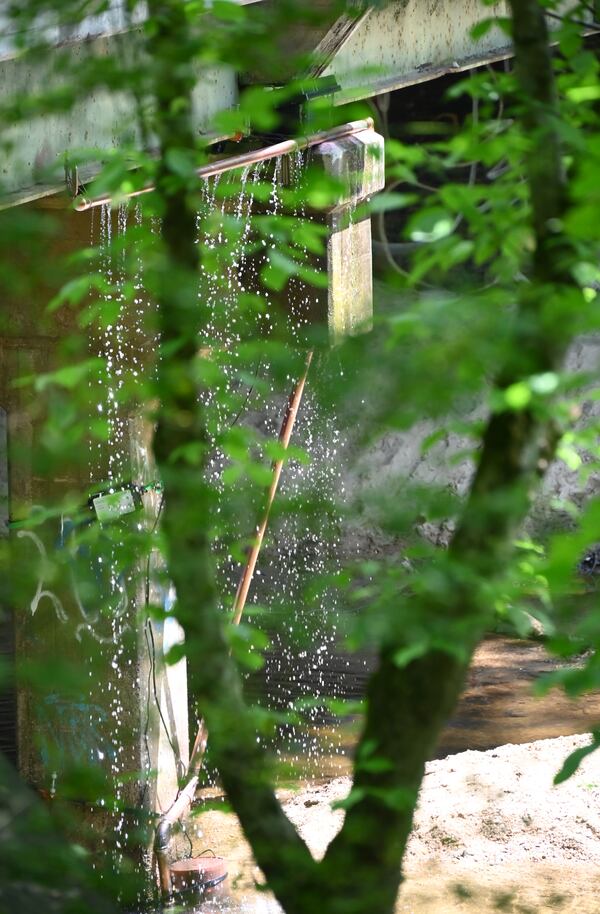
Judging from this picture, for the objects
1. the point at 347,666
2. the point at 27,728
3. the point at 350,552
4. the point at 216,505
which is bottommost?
the point at 350,552

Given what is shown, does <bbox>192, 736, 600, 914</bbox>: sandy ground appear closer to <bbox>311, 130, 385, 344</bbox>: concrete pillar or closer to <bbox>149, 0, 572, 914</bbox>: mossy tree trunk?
<bbox>311, 130, 385, 344</bbox>: concrete pillar

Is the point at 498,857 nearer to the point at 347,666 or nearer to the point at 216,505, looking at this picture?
the point at 347,666

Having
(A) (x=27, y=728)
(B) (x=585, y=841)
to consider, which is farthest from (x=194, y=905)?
(B) (x=585, y=841)

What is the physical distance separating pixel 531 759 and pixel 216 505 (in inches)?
298

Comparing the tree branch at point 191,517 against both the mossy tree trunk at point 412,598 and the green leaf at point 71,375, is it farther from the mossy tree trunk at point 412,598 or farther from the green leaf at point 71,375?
the green leaf at point 71,375

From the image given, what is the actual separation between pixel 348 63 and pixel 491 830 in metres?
4.56

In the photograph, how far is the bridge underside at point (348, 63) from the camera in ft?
17.4

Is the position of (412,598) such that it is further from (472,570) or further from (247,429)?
(247,429)

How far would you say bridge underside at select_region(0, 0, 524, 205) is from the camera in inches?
209

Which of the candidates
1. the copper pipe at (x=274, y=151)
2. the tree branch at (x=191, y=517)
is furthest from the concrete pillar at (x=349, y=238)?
the tree branch at (x=191, y=517)

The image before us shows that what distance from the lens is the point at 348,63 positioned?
748 centimetres

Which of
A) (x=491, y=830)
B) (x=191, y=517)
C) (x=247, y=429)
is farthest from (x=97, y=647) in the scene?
(x=191, y=517)

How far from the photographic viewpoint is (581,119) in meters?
2.47

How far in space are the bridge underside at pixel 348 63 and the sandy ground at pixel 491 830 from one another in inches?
135
